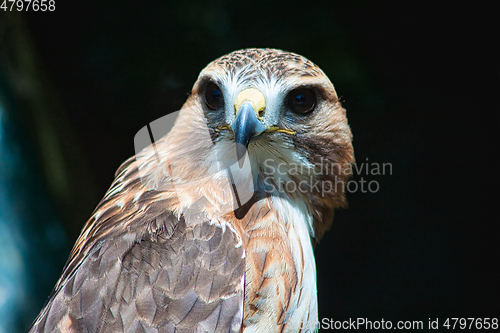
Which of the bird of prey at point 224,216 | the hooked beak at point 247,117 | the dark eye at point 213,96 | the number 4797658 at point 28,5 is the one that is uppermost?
the number 4797658 at point 28,5

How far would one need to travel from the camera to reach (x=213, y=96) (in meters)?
1.70

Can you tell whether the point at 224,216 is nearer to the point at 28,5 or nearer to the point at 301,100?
the point at 301,100

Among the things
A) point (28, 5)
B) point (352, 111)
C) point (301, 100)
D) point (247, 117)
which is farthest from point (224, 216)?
point (28, 5)

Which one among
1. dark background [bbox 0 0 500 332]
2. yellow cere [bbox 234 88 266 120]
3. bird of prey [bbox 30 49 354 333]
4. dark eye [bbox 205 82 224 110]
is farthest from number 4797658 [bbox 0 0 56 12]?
yellow cere [bbox 234 88 266 120]

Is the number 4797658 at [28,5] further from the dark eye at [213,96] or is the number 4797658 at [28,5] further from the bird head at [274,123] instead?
the dark eye at [213,96]

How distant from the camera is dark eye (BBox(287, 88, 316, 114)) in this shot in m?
1.67

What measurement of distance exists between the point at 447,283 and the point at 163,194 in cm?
263

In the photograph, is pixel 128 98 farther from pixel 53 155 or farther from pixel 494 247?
pixel 494 247

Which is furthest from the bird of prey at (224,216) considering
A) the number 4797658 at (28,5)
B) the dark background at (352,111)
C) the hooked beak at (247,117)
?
the number 4797658 at (28,5)

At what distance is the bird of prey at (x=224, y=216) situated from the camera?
1.36m

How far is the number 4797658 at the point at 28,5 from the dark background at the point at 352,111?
2.4 inches

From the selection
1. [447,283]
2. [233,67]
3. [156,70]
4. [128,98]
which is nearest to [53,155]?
[128,98]

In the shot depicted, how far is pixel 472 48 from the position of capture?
2.81 meters

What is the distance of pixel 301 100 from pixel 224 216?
0.62 meters
